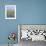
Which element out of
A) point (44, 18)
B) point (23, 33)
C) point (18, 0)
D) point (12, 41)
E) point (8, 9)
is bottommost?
point (12, 41)

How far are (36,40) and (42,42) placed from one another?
26cm

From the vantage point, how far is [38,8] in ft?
15.5

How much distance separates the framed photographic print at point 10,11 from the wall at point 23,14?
0.12 meters

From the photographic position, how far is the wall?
4.72 metres

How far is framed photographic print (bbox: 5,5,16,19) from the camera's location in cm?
479

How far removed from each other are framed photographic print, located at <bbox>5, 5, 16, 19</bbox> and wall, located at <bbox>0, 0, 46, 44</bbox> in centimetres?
12

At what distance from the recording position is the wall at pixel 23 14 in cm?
472

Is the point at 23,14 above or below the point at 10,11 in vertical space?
below

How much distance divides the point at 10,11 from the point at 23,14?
0.55m

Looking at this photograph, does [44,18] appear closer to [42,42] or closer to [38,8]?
[38,8]

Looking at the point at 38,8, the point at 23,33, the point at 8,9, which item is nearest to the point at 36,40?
the point at 23,33

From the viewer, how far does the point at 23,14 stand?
4746 millimetres

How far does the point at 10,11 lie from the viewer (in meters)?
4.80

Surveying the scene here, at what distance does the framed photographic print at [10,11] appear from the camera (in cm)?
479
